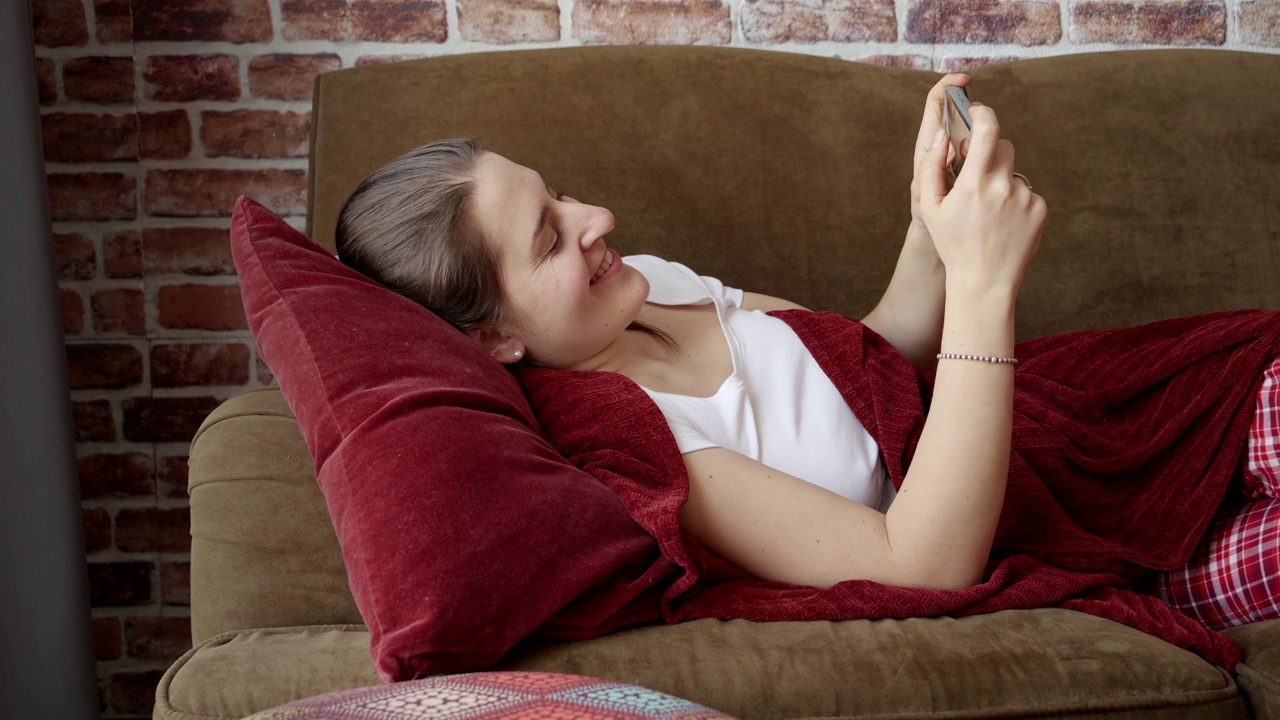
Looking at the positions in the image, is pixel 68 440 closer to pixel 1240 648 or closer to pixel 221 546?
pixel 221 546

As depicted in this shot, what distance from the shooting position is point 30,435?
1521 mm

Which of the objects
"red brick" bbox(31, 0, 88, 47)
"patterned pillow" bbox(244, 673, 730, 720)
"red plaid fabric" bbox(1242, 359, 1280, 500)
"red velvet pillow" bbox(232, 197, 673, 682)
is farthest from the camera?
"red brick" bbox(31, 0, 88, 47)

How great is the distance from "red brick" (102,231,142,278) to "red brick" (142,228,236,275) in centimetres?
1

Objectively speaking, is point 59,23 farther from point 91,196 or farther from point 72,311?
point 72,311

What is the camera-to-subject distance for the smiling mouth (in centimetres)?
121

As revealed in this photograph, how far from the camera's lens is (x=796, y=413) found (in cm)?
120

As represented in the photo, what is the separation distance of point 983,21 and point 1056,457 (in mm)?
1123

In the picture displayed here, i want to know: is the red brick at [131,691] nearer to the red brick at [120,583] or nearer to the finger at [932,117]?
the red brick at [120,583]

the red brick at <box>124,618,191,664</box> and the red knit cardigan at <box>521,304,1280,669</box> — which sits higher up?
the red knit cardigan at <box>521,304,1280,669</box>

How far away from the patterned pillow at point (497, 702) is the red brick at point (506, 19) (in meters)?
1.48

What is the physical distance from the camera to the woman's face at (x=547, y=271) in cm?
116

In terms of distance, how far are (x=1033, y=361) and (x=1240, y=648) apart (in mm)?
451

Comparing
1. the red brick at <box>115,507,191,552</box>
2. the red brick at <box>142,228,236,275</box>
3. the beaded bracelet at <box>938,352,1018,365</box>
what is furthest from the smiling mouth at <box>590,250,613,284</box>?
the red brick at <box>115,507,191,552</box>

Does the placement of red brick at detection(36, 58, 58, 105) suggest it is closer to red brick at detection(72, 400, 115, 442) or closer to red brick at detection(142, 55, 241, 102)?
red brick at detection(142, 55, 241, 102)
